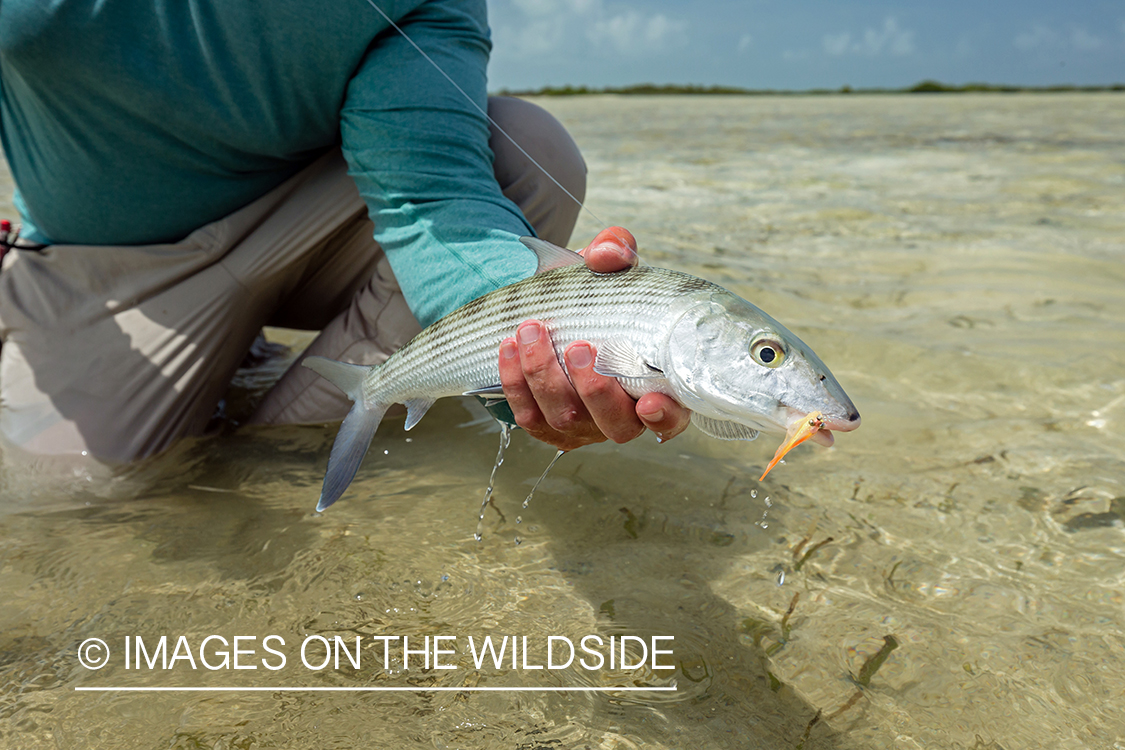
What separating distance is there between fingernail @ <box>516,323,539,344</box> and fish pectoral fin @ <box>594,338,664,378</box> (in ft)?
0.42

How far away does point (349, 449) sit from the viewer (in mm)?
1819

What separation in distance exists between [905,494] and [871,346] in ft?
3.88

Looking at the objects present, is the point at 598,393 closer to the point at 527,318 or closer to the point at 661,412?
the point at 661,412

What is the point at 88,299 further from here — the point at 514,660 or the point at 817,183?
the point at 817,183

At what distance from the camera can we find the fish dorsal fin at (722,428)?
4.64ft

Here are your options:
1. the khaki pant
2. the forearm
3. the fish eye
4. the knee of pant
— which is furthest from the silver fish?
the knee of pant

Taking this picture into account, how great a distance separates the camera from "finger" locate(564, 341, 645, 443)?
143 centimetres

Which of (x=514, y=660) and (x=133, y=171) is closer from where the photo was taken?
(x=514, y=660)

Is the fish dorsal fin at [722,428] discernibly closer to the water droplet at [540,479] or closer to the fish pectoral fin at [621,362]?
the fish pectoral fin at [621,362]

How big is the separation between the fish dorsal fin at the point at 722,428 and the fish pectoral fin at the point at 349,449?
0.77 meters

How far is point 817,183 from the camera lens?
8.16m

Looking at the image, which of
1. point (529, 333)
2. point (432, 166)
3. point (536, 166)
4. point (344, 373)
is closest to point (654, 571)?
point (529, 333)

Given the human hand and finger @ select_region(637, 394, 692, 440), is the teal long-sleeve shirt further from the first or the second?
finger @ select_region(637, 394, 692, 440)

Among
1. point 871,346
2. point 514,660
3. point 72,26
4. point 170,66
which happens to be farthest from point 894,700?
point 72,26
